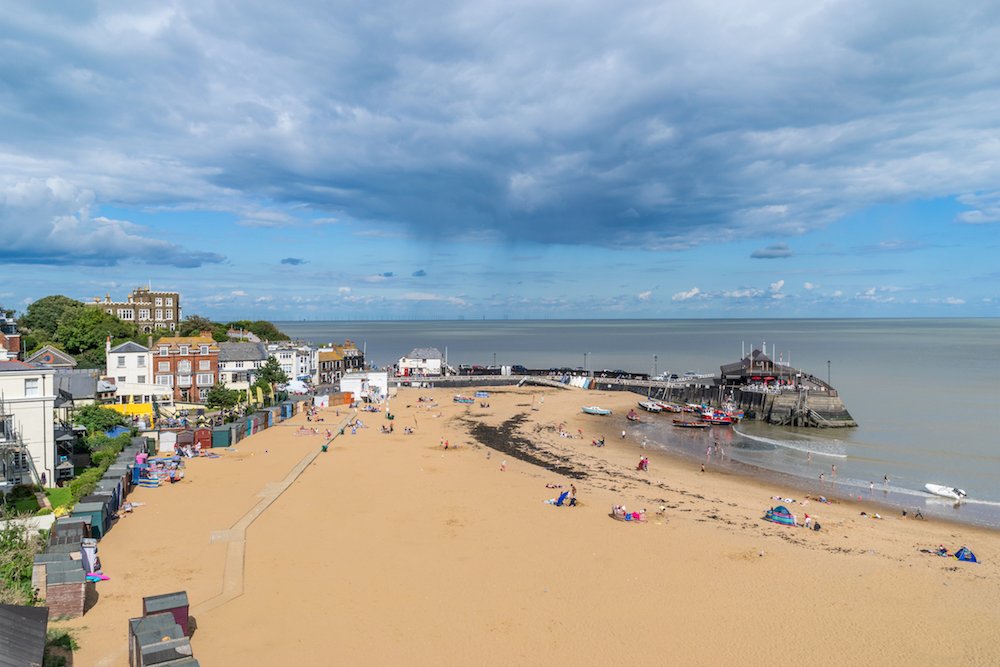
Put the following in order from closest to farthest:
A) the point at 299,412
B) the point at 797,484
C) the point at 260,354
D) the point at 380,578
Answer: the point at 380,578
the point at 797,484
the point at 299,412
the point at 260,354

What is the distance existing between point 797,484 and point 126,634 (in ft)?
118

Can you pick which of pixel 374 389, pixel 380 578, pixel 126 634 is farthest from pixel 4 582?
pixel 374 389

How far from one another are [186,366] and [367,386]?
18830 millimetres

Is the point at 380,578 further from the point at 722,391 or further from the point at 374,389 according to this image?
the point at 722,391

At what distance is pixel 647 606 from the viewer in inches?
810

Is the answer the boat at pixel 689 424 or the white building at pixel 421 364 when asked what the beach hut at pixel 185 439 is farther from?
the white building at pixel 421 364

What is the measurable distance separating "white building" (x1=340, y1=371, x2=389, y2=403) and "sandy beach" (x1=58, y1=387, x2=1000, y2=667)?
31354 millimetres

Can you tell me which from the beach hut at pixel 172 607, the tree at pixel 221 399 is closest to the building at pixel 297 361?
the tree at pixel 221 399

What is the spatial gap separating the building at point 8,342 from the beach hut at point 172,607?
80.3ft

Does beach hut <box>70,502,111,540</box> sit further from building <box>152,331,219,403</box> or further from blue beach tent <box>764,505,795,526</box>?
building <box>152,331,219,403</box>

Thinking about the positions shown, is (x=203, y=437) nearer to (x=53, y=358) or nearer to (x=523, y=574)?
(x=53, y=358)

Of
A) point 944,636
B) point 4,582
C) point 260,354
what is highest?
point 260,354

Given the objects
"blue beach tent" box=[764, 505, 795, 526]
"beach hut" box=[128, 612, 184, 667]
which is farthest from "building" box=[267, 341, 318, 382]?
"beach hut" box=[128, 612, 184, 667]

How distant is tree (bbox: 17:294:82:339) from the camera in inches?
3875
